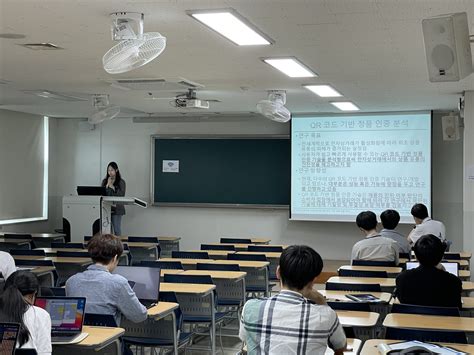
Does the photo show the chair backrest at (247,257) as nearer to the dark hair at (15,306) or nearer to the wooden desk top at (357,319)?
the wooden desk top at (357,319)

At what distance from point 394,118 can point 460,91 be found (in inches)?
108

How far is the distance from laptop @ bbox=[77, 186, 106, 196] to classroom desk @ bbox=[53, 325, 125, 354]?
800 centimetres

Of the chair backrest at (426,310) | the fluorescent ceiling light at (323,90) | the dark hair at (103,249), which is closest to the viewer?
the chair backrest at (426,310)

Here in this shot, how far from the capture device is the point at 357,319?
4184mm

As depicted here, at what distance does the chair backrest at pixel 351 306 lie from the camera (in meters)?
4.47

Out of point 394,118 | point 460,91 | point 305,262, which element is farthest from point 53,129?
point 305,262

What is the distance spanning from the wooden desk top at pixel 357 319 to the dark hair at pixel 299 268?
1.23 m

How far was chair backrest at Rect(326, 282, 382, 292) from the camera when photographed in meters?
5.41

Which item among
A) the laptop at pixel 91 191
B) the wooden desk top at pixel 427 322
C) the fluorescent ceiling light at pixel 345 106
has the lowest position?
the wooden desk top at pixel 427 322

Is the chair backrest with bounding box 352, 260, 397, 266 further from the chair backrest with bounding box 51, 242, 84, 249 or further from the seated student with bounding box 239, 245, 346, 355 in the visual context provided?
the seated student with bounding box 239, 245, 346, 355

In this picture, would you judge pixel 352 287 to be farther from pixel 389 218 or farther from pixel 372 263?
pixel 389 218

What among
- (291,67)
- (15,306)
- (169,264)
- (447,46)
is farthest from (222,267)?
(15,306)

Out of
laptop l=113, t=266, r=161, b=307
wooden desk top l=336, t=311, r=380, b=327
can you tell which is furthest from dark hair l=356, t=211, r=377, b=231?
laptop l=113, t=266, r=161, b=307

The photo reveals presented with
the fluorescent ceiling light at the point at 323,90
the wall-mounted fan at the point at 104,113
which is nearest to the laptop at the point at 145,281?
the wall-mounted fan at the point at 104,113
